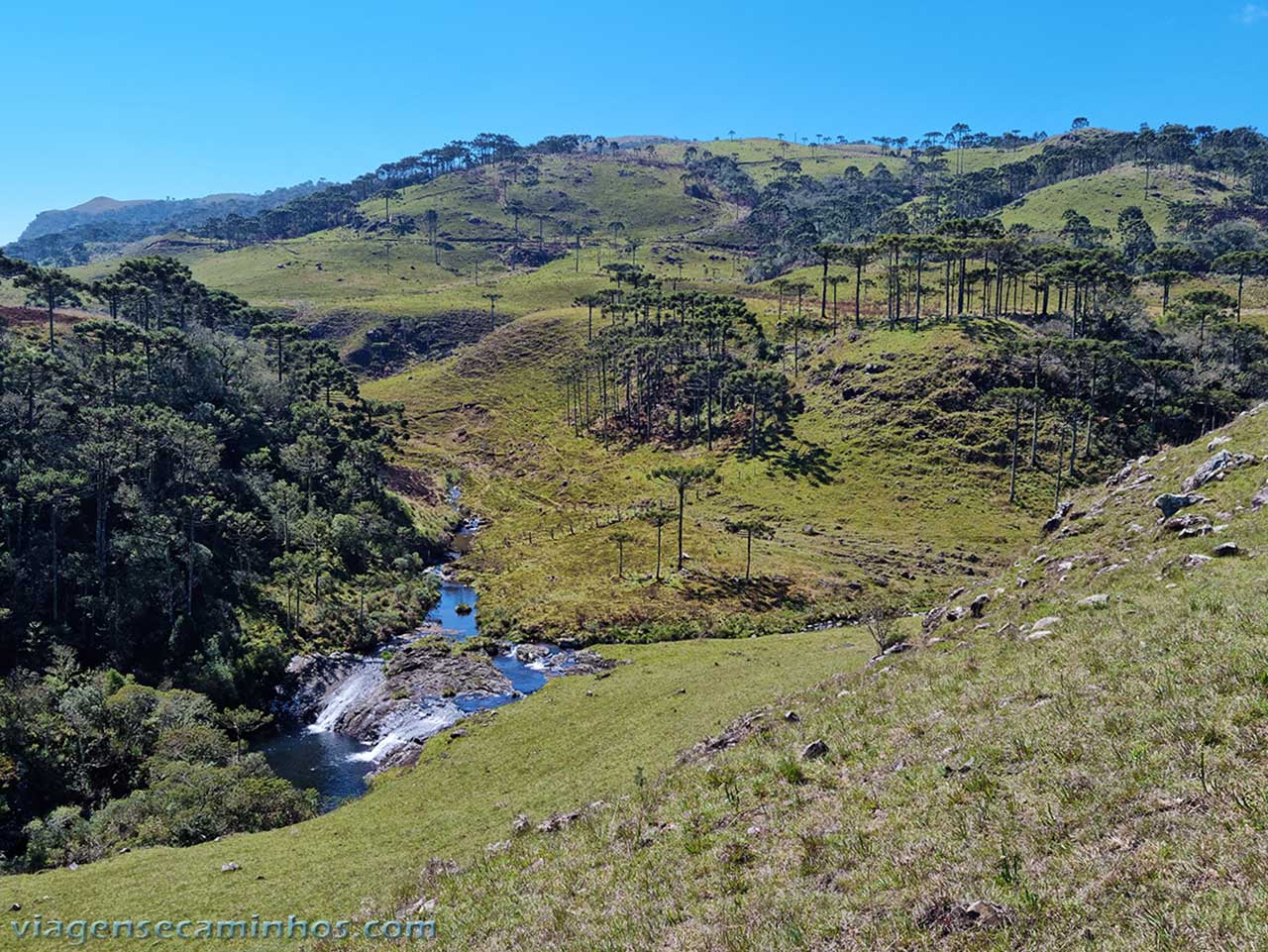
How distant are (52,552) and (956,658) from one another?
3221 inches

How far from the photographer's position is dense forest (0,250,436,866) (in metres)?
46.9

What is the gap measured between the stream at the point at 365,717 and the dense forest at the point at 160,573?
445 cm

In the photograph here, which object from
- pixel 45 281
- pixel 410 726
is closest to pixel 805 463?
pixel 410 726

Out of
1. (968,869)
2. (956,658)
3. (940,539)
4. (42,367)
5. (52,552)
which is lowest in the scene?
(940,539)

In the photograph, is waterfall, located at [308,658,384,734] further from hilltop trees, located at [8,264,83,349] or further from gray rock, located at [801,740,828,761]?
hilltop trees, located at [8,264,83,349]

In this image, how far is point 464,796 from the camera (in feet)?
147

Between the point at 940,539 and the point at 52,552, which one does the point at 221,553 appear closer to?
the point at 52,552

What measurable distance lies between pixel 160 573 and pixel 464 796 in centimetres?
4907

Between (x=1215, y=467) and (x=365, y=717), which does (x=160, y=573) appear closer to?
(x=365, y=717)

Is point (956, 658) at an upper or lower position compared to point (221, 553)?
upper

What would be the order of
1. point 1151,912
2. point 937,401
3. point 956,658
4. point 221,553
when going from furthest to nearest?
point 937,401 → point 221,553 → point 956,658 → point 1151,912

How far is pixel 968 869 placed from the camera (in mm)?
13125

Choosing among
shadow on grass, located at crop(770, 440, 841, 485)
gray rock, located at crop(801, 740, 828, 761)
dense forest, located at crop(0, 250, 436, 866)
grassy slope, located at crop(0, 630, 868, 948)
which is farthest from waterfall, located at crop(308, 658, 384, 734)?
shadow on grass, located at crop(770, 440, 841, 485)

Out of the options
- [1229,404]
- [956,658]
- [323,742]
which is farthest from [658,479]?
[956,658]
